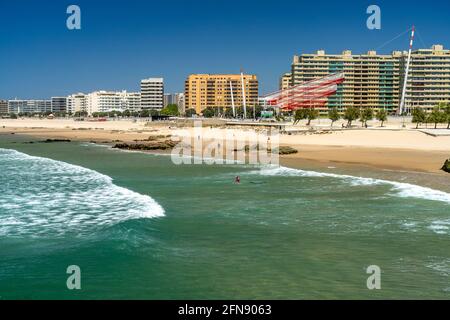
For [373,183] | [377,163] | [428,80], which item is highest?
[428,80]

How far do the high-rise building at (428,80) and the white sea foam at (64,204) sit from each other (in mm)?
119974

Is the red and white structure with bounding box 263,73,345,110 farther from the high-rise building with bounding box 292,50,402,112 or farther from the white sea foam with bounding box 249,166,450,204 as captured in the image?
the white sea foam with bounding box 249,166,450,204

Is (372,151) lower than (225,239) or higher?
higher

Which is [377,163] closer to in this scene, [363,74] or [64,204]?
[64,204]

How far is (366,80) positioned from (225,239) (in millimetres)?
137265

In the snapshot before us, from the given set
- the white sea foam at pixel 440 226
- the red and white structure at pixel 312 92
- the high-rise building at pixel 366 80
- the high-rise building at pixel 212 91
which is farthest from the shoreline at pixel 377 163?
the high-rise building at pixel 212 91

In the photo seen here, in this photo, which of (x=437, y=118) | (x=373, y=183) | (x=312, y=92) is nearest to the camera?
(x=373, y=183)

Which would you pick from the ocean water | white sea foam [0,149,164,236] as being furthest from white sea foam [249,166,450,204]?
white sea foam [0,149,164,236]

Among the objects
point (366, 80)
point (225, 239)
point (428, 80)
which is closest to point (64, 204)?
point (225, 239)

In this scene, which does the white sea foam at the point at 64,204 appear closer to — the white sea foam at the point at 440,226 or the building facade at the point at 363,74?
the white sea foam at the point at 440,226

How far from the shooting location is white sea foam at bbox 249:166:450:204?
21.3 meters

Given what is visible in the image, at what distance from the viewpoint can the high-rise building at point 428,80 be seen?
13562 centimetres

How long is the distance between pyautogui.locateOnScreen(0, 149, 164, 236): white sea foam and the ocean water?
5 centimetres

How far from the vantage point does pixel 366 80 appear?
144375 mm
